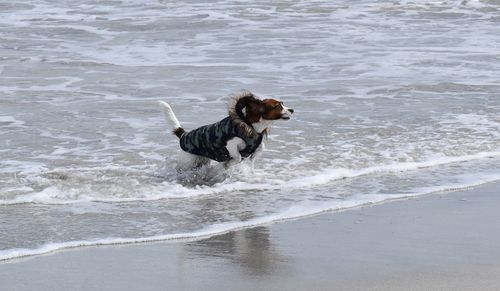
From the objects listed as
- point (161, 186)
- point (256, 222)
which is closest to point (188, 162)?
point (161, 186)

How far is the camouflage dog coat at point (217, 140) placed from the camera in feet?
24.0

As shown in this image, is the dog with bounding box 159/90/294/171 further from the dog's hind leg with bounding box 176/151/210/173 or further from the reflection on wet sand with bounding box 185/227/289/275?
the reflection on wet sand with bounding box 185/227/289/275

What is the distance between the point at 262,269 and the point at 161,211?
158cm

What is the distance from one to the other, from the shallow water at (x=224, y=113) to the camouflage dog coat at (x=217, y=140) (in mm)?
144

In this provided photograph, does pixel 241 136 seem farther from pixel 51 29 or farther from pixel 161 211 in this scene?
pixel 51 29

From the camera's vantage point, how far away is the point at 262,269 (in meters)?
5.09

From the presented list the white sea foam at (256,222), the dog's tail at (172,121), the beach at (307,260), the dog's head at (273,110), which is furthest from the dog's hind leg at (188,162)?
the beach at (307,260)

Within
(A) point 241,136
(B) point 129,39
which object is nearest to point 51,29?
(B) point 129,39

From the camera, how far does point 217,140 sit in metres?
7.39

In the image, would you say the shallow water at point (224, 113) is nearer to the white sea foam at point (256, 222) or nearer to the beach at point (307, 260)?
the white sea foam at point (256, 222)

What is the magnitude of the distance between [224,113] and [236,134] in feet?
9.53

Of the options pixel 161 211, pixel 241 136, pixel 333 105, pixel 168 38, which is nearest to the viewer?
pixel 161 211

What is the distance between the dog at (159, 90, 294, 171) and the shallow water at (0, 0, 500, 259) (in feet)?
0.44

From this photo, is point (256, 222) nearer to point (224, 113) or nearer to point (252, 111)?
point (252, 111)
